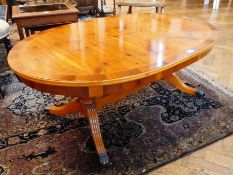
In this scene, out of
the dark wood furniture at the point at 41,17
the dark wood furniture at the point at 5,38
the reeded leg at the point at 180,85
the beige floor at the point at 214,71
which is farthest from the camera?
the dark wood furniture at the point at 41,17

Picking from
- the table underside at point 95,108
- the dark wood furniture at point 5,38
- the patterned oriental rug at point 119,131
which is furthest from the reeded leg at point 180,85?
the dark wood furniture at point 5,38

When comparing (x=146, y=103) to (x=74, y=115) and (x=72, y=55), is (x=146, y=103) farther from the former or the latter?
(x=72, y=55)

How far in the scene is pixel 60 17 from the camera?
258 centimetres

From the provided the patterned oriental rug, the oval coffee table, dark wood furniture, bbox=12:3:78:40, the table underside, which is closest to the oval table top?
the oval coffee table

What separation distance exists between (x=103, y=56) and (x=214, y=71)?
58.8 inches

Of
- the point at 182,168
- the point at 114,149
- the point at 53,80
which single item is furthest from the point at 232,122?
the point at 53,80

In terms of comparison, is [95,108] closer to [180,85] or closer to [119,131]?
[119,131]

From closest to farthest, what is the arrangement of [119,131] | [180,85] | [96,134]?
[96,134] → [119,131] → [180,85]

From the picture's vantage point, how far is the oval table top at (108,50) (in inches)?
45.7

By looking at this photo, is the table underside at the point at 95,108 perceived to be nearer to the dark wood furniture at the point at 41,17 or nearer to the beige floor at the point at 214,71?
the beige floor at the point at 214,71

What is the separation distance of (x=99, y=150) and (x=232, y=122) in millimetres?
936

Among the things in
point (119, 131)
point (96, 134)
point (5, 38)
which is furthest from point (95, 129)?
point (5, 38)

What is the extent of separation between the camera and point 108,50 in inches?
56.2

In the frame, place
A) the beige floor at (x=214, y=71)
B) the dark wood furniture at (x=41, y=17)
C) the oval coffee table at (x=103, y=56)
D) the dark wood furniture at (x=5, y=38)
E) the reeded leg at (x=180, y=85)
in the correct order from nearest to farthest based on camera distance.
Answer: the oval coffee table at (x=103, y=56) → the beige floor at (x=214, y=71) → the reeded leg at (x=180, y=85) → the dark wood furniture at (x=5, y=38) → the dark wood furniture at (x=41, y=17)
